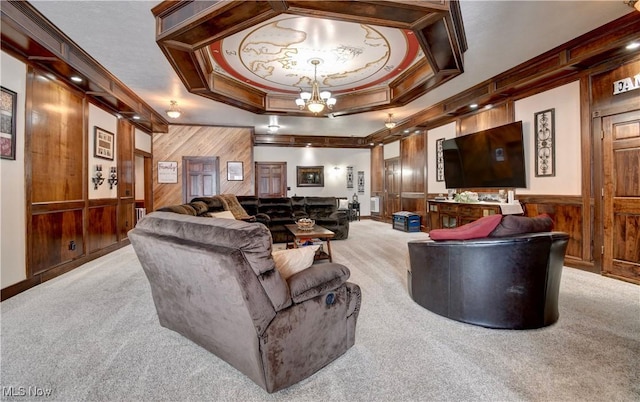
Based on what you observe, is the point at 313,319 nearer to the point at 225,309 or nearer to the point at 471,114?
the point at 225,309

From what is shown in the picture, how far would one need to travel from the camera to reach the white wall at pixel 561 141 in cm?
396

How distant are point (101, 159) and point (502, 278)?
6.06 m

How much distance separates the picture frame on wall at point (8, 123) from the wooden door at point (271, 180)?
279 inches

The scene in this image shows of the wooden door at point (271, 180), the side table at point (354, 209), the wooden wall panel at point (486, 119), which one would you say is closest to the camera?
the wooden wall panel at point (486, 119)

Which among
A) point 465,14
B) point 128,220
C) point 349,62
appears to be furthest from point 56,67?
point 465,14

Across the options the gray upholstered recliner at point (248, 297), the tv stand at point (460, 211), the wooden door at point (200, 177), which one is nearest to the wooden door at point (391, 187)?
the tv stand at point (460, 211)

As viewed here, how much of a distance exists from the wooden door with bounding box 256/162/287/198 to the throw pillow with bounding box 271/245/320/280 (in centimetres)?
850

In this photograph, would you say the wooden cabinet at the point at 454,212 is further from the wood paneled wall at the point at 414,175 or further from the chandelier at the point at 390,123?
the chandelier at the point at 390,123

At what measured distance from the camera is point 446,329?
2270 millimetres

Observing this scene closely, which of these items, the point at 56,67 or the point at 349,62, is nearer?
the point at 56,67

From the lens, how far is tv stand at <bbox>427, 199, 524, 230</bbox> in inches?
179

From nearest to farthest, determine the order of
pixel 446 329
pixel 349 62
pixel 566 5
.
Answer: pixel 446 329, pixel 566 5, pixel 349 62

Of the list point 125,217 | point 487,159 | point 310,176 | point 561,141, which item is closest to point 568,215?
point 561,141

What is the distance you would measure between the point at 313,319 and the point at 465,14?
3348mm
